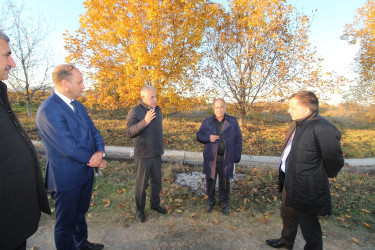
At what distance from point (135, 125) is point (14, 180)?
1861 mm

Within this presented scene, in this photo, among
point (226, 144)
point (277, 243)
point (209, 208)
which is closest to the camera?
point (277, 243)

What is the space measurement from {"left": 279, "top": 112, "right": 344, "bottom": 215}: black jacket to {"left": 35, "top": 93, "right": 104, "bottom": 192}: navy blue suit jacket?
8.49ft

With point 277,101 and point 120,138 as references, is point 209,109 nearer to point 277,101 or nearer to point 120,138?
point 277,101

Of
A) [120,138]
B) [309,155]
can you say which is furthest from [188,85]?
[309,155]

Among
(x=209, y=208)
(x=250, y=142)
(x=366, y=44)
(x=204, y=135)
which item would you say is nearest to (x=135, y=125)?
(x=204, y=135)

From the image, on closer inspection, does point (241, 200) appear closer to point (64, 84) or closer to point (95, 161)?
point (95, 161)

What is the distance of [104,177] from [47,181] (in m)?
3.15

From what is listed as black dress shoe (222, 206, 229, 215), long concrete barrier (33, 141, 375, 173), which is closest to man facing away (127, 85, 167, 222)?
black dress shoe (222, 206, 229, 215)

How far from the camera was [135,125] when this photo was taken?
327cm

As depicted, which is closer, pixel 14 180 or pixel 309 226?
pixel 14 180

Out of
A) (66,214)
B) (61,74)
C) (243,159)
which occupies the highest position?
(61,74)

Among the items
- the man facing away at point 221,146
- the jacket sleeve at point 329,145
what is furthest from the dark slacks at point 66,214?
the jacket sleeve at point 329,145

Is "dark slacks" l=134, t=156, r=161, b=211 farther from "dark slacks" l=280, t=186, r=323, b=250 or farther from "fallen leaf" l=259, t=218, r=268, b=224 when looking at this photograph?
"dark slacks" l=280, t=186, r=323, b=250

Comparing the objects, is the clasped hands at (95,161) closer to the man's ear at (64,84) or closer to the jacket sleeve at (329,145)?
the man's ear at (64,84)
